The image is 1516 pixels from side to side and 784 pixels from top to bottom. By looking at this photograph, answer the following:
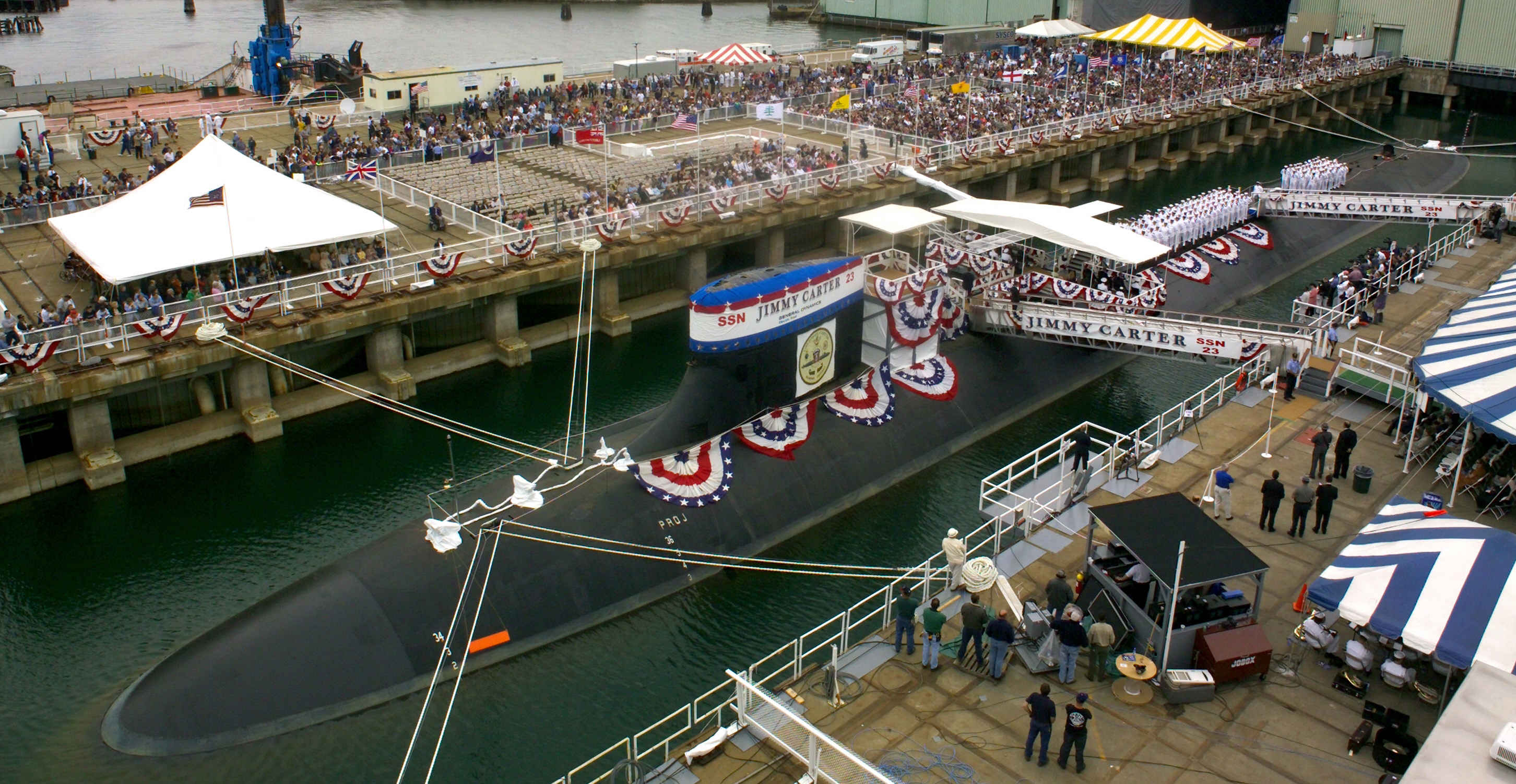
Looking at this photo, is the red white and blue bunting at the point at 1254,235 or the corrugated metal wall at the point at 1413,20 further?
the corrugated metal wall at the point at 1413,20

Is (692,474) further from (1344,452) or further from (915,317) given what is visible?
(1344,452)

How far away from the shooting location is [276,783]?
725 inches

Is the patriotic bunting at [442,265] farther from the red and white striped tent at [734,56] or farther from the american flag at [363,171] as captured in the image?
the red and white striped tent at [734,56]

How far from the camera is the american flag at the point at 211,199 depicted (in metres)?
29.6

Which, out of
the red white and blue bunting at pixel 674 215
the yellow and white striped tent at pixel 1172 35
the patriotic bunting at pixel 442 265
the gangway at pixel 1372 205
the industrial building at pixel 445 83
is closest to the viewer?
the patriotic bunting at pixel 442 265

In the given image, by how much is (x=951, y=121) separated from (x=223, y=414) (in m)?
35.3

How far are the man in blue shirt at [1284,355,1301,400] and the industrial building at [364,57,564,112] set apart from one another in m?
40.7

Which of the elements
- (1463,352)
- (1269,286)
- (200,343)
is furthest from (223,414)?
(1269,286)

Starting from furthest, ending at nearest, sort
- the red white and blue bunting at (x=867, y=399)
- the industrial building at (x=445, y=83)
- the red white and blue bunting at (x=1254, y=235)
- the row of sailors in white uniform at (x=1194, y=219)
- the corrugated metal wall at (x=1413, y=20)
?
1. the corrugated metal wall at (x=1413, y=20)
2. the industrial building at (x=445, y=83)
3. the red white and blue bunting at (x=1254, y=235)
4. the row of sailors in white uniform at (x=1194, y=219)
5. the red white and blue bunting at (x=867, y=399)

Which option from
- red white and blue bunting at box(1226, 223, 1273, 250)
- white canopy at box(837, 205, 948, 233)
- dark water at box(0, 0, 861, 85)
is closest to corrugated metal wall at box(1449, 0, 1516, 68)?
red white and blue bunting at box(1226, 223, 1273, 250)

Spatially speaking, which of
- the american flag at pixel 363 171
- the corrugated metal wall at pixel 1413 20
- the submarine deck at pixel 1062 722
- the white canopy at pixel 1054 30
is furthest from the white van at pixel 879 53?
the submarine deck at pixel 1062 722

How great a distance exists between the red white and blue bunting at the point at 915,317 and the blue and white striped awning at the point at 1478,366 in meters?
9.58

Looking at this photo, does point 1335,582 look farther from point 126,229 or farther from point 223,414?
point 126,229

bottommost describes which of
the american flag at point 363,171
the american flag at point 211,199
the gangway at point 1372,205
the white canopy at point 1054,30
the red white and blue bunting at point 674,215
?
the gangway at point 1372,205
